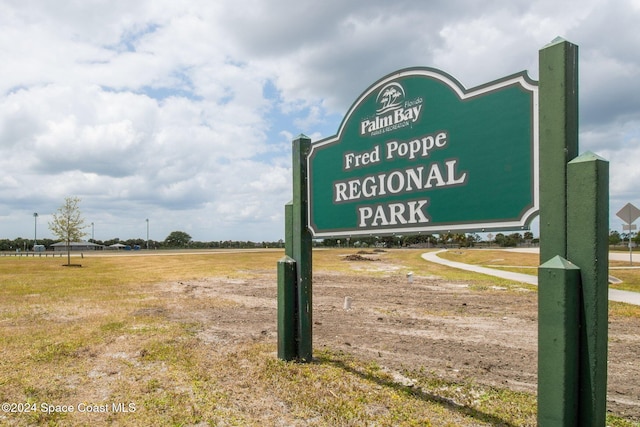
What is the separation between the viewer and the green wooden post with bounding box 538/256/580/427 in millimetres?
2959

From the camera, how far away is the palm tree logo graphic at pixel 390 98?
15.9ft

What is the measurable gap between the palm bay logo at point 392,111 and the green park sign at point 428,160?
0.01m

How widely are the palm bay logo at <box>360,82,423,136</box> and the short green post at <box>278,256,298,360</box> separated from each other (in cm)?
221

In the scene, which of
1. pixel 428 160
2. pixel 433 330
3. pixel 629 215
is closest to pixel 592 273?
pixel 428 160

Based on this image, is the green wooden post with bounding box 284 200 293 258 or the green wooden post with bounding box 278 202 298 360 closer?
the green wooden post with bounding box 278 202 298 360

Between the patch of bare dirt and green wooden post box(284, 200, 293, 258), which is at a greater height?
green wooden post box(284, 200, 293, 258)

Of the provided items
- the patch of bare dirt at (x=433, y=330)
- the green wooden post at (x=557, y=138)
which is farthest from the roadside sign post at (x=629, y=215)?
the green wooden post at (x=557, y=138)

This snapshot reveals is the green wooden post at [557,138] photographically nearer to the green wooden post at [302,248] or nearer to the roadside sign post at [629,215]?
the green wooden post at [302,248]

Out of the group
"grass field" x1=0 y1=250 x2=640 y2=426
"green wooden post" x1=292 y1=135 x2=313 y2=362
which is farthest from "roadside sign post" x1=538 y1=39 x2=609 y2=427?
"green wooden post" x1=292 y1=135 x2=313 y2=362

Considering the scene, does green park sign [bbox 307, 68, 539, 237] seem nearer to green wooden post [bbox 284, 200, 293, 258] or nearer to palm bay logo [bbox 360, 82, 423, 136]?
palm bay logo [bbox 360, 82, 423, 136]

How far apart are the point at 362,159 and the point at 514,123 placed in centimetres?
205

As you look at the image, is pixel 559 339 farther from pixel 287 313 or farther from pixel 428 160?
pixel 287 313

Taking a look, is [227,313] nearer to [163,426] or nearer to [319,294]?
[319,294]

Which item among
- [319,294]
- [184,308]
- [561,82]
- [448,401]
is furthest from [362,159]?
[319,294]
